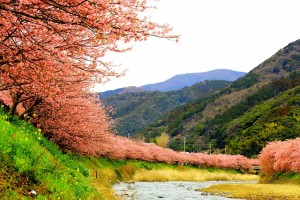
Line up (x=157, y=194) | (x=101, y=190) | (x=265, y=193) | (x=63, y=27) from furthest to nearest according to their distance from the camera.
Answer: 1. (x=265, y=193)
2. (x=157, y=194)
3. (x=101, y=190)
4. (x=63, y=27)

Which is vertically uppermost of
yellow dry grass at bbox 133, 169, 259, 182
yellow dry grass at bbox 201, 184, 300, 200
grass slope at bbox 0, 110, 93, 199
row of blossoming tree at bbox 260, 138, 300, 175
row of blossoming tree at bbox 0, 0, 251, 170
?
row of blossoming tree at bbox 0, 0, 251, 170

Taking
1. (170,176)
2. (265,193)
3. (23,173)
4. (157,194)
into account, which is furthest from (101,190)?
(170,176)

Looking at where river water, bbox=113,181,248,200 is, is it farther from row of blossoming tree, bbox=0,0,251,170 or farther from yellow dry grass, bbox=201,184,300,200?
row of blossoming tree, bbox=0,0,251,170

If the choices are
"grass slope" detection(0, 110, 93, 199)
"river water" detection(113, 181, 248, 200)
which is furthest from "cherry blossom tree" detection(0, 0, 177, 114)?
"river water" detection(113, 181, 248, 200)

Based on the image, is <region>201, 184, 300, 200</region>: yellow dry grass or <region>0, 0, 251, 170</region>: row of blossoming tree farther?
<region>201, 184, 300, 200</region>: yellow dry grass

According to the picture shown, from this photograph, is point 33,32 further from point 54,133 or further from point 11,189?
point 54,133

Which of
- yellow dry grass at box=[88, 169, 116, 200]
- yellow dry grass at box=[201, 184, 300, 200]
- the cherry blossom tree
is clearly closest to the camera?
the cherry blossom tree

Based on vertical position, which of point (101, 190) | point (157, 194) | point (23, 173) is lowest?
point (157, 194)

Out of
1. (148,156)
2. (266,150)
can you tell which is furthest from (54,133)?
(148,156)

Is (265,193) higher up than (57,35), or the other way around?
(57,35)

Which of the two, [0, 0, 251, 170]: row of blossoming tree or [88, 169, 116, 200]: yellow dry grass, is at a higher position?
[0, 0, 251, 170]: row of blossoming tree

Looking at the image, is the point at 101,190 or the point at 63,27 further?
the point at 101,190

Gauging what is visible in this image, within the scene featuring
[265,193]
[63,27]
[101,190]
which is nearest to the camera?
[63,27]

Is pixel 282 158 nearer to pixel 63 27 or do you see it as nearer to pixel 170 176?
pixel 170 176
